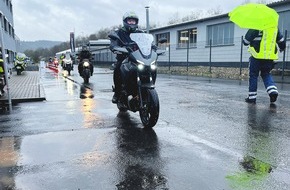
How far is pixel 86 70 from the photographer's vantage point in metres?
16.3

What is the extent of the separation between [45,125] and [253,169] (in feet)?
12.7

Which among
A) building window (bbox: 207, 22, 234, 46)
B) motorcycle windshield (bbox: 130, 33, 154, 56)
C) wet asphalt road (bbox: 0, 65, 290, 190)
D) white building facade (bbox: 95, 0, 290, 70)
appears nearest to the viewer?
wet asphalt road (bbox: 0, 65, 290, 190)

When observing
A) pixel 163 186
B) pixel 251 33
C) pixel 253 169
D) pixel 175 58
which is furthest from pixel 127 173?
pixel 175 58

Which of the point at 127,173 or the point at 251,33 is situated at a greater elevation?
the point at 251,33

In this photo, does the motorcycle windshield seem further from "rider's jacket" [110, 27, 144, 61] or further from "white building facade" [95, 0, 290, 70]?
"white building facade" [95, 0, 290, 70]

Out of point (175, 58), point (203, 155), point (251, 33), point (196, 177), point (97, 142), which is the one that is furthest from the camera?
point (175, 58)

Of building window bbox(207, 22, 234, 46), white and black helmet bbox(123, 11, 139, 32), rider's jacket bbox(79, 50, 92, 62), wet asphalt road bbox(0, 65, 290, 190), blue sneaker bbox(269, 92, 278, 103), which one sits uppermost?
building window bbox(207, 22, 234, 46)

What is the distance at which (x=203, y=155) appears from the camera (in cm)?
412

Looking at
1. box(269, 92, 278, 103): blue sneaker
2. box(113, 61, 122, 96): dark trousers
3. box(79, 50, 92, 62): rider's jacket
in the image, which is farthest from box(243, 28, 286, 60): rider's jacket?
box(79, 50, 92, 62): rider's jacket

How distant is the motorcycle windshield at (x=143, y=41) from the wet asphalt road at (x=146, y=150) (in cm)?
133

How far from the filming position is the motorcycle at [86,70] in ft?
52.7

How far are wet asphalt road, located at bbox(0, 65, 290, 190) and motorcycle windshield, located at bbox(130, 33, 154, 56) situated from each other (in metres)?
1.33

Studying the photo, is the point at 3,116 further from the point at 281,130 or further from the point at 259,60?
the point at 259,60

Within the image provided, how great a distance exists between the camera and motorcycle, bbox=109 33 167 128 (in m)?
5.63
